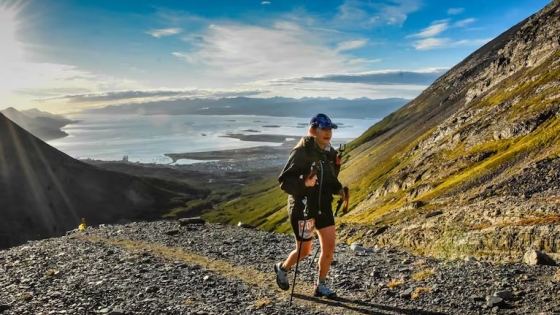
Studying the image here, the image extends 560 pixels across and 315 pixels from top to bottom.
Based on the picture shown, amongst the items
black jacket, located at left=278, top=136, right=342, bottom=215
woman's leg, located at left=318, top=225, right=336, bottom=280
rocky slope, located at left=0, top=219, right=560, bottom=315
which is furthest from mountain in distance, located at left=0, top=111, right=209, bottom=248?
black jacket, located at left=278, top=136, right=342, bottom=215

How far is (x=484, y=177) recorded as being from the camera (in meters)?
44.9

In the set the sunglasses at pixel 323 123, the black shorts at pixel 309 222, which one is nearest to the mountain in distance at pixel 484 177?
the black shorts at pixel 309 222

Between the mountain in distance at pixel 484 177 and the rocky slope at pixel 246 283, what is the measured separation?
949 cm

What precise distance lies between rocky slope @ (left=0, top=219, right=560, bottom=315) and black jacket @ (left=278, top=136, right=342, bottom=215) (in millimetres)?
2518

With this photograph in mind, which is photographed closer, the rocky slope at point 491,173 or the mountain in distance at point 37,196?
Result: the rocky slope at point 491,173

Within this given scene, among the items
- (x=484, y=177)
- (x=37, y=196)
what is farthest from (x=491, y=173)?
(x=37, y=196)

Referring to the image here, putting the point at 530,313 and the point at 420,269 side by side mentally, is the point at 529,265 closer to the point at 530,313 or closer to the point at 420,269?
the point at 420,269

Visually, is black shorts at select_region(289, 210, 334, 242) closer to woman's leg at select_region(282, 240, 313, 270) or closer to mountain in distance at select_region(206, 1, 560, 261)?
woman's leg at select_region(282, 240, 313, 270)

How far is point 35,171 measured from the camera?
184 m

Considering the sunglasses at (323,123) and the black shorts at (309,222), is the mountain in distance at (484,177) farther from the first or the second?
the sunglasses at (323,123)

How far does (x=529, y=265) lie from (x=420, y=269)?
9.85ft

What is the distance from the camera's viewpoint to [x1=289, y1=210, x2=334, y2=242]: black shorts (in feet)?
33.2

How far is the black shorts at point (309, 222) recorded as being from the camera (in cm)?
1012

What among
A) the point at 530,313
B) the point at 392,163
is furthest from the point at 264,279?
the point at 392,163
